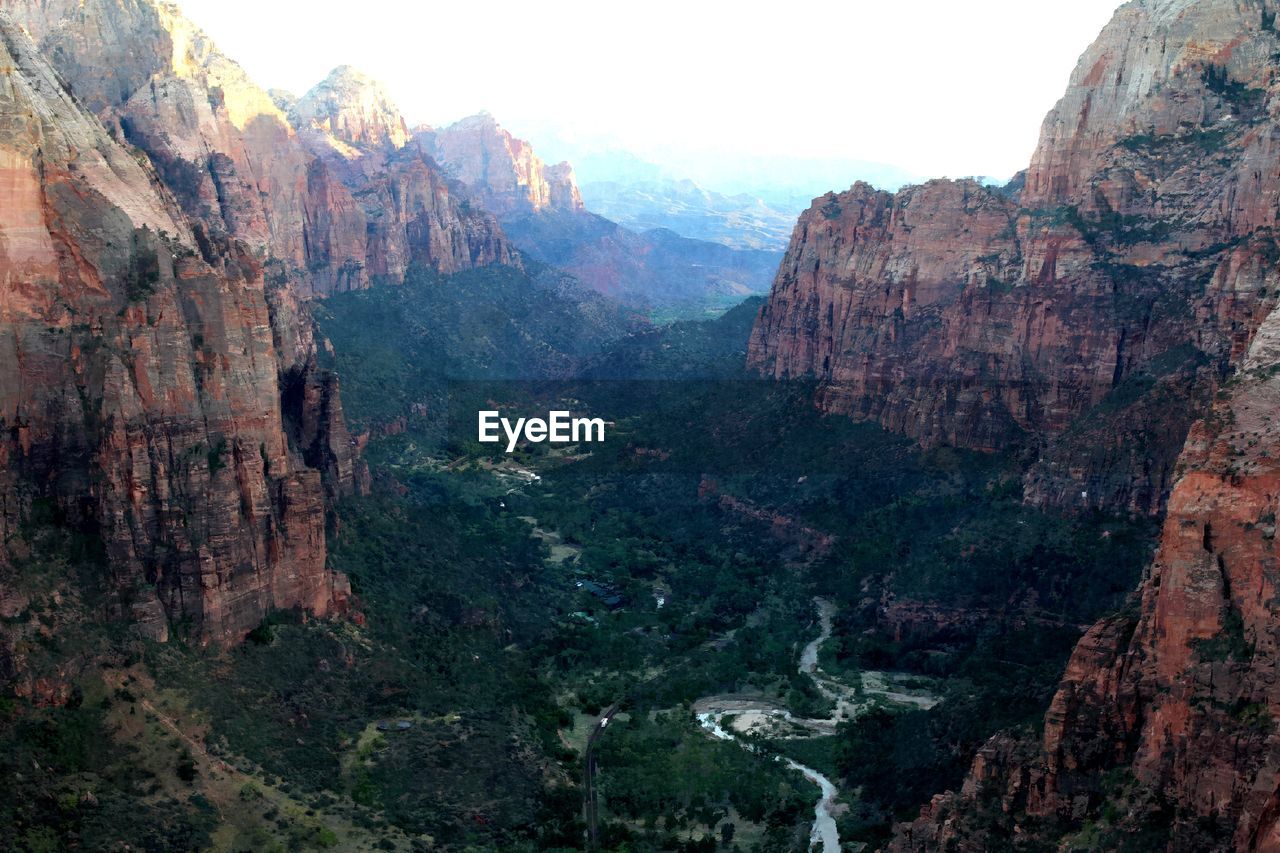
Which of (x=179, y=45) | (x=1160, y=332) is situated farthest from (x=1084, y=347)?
(x=179, y=45)

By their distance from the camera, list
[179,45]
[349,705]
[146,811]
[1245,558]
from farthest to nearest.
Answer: [179,45]
[349,705]
[146,811]
[1245,558]

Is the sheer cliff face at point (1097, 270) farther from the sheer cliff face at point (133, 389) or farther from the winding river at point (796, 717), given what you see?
the sheer cliff face at point (133, 389)

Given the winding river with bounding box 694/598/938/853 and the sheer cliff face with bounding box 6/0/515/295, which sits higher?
the sheer cliff face with bounding box 6/0/515/295

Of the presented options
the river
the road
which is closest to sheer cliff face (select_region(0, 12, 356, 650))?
the road

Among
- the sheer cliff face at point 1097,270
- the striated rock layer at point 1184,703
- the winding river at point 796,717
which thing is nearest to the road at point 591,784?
the winding river at point 796,717

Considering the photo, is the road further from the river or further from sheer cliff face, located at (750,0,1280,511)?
sheer cliff face, located at (750,0,1280,511)

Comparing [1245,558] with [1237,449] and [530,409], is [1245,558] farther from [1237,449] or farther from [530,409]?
[530,409]
